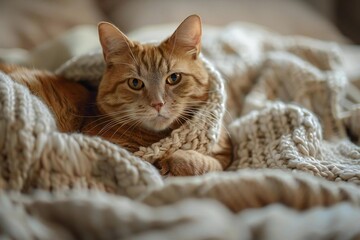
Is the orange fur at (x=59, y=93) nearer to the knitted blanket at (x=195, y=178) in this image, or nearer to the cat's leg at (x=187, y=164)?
the knitted blanket at (x=195, y=178)

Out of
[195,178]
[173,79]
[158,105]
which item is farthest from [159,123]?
[195,178]

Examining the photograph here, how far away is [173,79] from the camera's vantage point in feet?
3.84

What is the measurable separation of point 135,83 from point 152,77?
0.22 feet

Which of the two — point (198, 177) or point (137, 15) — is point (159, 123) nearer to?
point (198, 177)

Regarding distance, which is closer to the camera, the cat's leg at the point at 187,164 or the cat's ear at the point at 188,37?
the cat's leg at the point at 187,164

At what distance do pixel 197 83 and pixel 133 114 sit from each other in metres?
0.24

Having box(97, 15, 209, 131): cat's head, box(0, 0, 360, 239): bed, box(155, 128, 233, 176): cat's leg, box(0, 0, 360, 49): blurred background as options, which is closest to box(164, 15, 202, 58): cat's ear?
box(97, 15, 209, 131): cat's head

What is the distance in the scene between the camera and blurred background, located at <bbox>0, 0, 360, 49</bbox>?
83.6 inches

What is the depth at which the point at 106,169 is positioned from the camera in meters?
0.83

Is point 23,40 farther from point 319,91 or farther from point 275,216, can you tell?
point 275,216

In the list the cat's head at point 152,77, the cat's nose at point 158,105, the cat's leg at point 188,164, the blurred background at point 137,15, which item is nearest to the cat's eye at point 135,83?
the cat's head at point 152,77

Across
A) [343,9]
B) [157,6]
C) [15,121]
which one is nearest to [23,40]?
[157,6]

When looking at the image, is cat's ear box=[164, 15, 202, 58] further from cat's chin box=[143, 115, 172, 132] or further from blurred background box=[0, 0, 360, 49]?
blurred background box=[0, 0, 360, 49]

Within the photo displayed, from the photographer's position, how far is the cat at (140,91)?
3.65 feet
